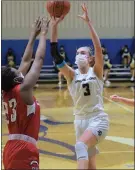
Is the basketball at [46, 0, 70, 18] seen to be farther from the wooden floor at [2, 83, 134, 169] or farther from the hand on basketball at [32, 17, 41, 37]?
the wooden floor at [2, 83, 134, 169]

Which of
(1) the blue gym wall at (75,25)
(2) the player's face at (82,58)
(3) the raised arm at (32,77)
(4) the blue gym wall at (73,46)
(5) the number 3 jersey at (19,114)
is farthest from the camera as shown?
(1) the blue gym wall at (75,25)

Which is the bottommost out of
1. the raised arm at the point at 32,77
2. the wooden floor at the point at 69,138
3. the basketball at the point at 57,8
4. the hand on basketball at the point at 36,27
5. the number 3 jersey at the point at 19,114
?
the wooden floor at the point at 69,138

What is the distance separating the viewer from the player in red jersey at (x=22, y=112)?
337 centimetres

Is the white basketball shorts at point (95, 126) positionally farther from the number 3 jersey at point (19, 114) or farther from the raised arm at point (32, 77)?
the raised arm at point (32, 77)

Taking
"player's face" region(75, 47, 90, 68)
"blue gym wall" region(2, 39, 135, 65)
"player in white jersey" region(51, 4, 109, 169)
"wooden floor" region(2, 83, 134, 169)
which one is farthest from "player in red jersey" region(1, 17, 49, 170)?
"blue gym wall" region(2, 39, 135, 65)

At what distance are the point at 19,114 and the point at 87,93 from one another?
1.51 meters

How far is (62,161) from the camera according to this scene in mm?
6594

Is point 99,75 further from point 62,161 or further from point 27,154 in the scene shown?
point 62,161

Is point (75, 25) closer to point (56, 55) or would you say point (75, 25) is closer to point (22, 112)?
point (56, 55)

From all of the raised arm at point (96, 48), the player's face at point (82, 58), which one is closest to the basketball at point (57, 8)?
the raised arm at point (96, 48)

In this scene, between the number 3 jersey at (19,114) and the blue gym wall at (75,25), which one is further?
the blue gym wall at (75,25)

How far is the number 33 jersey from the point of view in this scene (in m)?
4.79

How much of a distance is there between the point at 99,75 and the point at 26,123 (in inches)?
64.8

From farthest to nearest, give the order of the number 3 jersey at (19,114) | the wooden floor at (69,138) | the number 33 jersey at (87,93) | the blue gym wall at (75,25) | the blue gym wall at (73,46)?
the blue gym wall at (75,25)
the blue gym wall at (73,46)
the wooden floor at (69,138)
the number 33 jersey at (87,93)
the number 3 jersey at (19,114)
